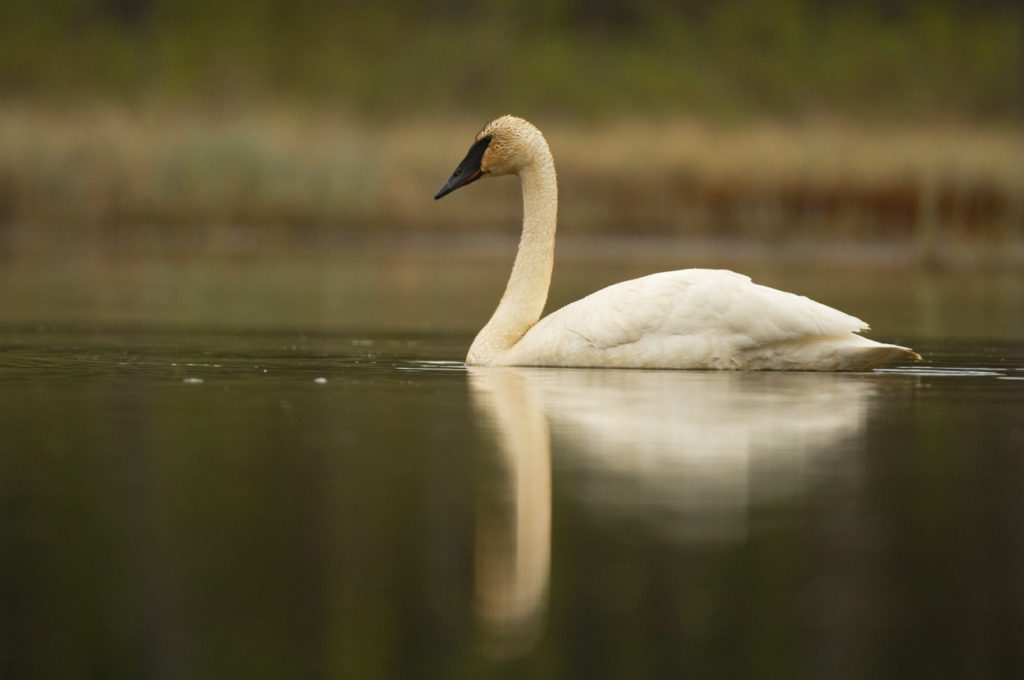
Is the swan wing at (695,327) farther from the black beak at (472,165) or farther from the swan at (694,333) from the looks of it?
the black beak at (472,165)

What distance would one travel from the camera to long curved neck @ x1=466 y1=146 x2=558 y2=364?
27.1ft

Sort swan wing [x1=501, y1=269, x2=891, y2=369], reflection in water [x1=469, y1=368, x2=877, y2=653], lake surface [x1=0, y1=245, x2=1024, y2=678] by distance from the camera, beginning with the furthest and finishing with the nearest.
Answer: swan wing [x1=501, y1=269, x2=891, y2=369], reflection in water [x1=469, y1=368, x2=877, y2=653], lake surface [x1=0, y1=245, x2=1024, y2=678]

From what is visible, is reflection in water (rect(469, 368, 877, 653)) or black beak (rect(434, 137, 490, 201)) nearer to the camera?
reflection in water (rect(469, 368, 877, 653))

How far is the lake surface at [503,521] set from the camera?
3.22 meters

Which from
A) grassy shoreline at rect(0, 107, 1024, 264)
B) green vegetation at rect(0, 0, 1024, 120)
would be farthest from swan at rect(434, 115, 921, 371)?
green vegetation at rect(0, 0, 1024, 120)

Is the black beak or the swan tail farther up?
the black beak

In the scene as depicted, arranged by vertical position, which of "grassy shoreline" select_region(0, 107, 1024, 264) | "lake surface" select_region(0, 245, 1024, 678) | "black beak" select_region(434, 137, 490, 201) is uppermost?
"grassy shoreline" select_region(0, 107, 1024, 264)

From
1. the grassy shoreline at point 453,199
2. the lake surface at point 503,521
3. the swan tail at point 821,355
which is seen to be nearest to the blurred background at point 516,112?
the grassy shoreline at point 453,199

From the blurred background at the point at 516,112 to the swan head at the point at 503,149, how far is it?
400 inches

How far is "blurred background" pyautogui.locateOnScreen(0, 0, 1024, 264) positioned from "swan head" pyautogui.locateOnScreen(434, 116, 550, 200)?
10.2 m

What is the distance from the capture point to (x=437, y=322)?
11.2 meters

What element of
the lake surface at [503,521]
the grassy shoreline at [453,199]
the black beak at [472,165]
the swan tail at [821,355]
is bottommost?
the lake surface at [503,521]

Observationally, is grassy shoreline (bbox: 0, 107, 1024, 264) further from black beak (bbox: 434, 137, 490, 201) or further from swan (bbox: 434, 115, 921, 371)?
swan (bbox: 434, 115, 921, 371)

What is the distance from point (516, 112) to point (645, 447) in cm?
3108
